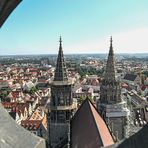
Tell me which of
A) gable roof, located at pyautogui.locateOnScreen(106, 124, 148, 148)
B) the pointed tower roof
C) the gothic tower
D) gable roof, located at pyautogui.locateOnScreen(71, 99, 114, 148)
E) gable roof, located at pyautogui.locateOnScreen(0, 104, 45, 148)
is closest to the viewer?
gable roof, located at pyautogui.locateOnScreen(0, 104, 45, 148)

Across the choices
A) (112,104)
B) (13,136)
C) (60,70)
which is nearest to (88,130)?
(112,104)

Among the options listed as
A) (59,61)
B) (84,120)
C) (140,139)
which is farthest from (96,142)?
(140,139)

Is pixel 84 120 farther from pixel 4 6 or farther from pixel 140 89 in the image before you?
pixel 140 89

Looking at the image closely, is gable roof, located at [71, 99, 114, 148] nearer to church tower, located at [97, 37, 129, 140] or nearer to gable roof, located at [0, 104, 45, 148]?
church tower, located at [97, 37, 129, 140]

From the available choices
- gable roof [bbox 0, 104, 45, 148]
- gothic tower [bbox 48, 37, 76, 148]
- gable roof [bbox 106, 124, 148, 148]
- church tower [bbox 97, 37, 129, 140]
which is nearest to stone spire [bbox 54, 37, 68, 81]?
gothic tower [bbox 48, 37, 76, 148]

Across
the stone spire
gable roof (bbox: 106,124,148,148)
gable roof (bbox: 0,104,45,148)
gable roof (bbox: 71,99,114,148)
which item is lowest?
gable roof (bbox: 71,99,114,148)
